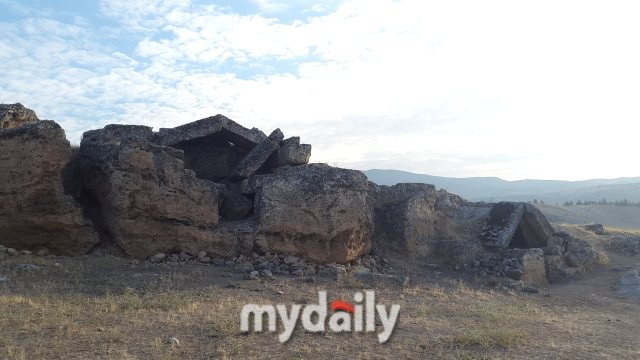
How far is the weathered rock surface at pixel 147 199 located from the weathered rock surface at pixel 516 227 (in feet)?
18.9

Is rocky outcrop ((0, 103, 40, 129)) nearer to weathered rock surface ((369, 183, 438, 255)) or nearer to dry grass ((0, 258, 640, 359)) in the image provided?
dry grass ((0, 258, 640, 359))

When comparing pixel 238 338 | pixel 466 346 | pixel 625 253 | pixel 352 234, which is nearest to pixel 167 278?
pixel 238 338

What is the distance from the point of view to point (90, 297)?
577 cm

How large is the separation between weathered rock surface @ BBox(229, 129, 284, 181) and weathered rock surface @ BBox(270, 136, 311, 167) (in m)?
0.20

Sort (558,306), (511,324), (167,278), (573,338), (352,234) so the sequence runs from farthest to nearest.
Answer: (352,234) < (558,306) < (167,278) < (511,324) < (573,338)

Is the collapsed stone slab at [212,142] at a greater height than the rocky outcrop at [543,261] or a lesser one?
greater

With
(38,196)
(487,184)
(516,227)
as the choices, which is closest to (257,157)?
(38,196)

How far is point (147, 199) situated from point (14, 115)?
3096 millimetres

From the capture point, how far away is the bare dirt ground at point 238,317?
434cm

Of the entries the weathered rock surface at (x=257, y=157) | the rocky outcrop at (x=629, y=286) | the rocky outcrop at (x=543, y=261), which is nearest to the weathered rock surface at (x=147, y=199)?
the weathered rock surface at (x=257, y=157)

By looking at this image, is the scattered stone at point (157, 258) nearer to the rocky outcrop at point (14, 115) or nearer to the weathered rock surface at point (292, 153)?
the weathered rock surface at point (292, 153)

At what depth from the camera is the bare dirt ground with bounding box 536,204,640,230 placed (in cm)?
3331

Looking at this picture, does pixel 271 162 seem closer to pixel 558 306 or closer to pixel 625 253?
pixel 558 306

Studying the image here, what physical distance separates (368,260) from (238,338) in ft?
17.9
